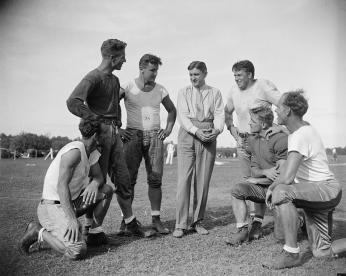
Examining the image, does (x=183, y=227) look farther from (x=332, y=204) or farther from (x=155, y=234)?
(x=332, y=204)

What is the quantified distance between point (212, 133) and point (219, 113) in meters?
0.35

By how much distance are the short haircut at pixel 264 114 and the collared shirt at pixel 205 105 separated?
0.52 m

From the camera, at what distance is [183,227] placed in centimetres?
499

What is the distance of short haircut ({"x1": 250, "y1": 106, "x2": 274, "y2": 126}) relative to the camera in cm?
488

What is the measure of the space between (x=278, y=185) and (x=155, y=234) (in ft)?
6.10

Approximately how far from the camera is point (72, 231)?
384 cm

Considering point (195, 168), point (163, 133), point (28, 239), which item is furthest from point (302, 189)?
point (28, 239)

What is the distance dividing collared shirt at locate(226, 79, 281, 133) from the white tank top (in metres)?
2.23

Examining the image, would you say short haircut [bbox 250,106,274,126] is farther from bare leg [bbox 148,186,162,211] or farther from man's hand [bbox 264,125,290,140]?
bare leg [bbox 148,186,162,211]

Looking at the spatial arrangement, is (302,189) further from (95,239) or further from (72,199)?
(72,199)

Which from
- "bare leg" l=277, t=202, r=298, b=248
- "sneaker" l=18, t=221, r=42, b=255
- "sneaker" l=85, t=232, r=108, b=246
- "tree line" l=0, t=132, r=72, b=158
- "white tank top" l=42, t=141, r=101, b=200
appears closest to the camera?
"bare leg" l=277, t=202, r=298, b=248

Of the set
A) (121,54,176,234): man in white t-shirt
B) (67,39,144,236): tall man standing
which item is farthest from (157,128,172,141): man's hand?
(67,39,144,236): tall man standing

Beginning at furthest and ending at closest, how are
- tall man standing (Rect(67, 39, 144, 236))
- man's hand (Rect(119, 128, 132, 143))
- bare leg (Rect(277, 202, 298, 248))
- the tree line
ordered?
the tree line, man's hand (Rect(119, 128, 132, 143)), tall man standing (Rect(67, 39, 144, 236)), bare leg (Rect(277, 202, 298, 248))

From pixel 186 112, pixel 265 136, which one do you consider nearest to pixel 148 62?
pixel 186 112
